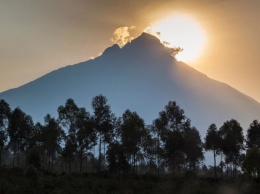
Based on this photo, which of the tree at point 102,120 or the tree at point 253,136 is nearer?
the tree at point 102,120

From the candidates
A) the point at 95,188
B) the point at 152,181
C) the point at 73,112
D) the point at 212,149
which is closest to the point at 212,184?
the point at 152,181

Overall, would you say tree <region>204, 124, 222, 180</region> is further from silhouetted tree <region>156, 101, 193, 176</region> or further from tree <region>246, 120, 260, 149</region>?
tree <region>246, 120, 260, 149</region>

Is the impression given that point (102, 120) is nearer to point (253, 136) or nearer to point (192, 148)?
point (192, 148)

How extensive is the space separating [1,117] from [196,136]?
1447 inches

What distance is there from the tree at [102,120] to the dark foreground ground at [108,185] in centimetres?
838

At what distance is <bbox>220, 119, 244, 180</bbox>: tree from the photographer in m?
67.8

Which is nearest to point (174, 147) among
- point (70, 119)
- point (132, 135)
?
point (132, 135)

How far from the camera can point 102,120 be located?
214 ft

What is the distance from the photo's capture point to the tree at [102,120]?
64.8 metres

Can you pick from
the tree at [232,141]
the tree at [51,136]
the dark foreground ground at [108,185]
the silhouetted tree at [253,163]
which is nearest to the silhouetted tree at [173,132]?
the tree at [232,141]

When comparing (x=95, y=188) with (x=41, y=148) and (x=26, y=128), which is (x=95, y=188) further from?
(x=26, y=128)

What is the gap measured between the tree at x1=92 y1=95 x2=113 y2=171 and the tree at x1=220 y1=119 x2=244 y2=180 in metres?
20.8

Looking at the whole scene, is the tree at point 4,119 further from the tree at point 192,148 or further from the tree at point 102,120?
the tree at point 192,148

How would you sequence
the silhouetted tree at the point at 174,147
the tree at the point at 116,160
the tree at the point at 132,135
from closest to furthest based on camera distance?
the tree at the point at 116,160, the tree at the point at 132,135, the silhouetted tree at the point at 174,147
